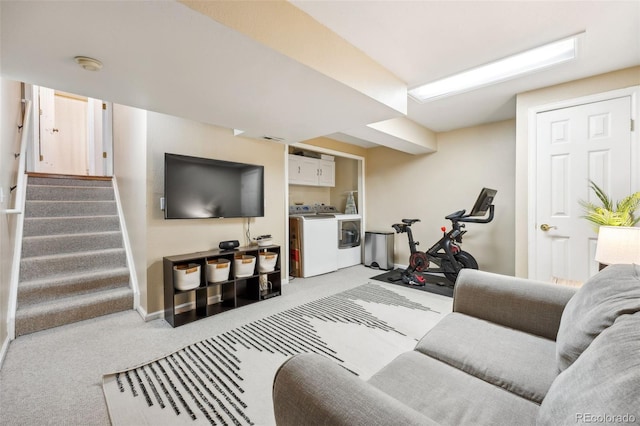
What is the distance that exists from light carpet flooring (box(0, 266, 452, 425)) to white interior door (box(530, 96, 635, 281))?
1.24 metres

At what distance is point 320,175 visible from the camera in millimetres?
5121

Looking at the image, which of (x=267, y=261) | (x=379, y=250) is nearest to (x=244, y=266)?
(x=267, y=261)

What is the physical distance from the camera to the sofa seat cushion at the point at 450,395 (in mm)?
898

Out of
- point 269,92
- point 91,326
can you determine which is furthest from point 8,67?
point 91,326

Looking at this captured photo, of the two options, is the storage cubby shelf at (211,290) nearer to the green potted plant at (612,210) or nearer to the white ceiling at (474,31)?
the white ceiling at (474,31)

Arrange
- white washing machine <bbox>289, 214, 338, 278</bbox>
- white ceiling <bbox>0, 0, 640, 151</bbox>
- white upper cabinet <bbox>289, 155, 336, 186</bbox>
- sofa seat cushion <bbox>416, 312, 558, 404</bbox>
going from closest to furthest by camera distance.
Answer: sofa seat cushion <bbox>416, 312, 558, 404</bbox>
white ceiling <bbox>0, 0, 640, 151</bbox>
white washing machine <bbox>289, 214, 338, 278</bbox>
white upper cabinet <bbox>289, 155, 336, 186</bbox>

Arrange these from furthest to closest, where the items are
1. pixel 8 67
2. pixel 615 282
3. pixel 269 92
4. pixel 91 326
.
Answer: pixel 91 326 < pixel 269 92 < pixel 8 67 < pixel 615 282

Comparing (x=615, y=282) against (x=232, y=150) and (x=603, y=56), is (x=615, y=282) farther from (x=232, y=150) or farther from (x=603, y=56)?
(x=232, y=150)

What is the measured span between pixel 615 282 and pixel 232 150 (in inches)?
135

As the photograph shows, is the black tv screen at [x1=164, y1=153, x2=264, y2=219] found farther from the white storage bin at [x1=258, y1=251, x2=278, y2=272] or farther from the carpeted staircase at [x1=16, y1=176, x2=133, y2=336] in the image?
the carpeted staircase at [x1=16, y1=176, x2=133, y2=336]

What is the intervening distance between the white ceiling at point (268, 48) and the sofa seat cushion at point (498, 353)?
1762 mm

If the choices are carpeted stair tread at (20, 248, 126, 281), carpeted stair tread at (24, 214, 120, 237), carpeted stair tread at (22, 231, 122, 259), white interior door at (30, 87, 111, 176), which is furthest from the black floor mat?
white interior door at (30, 87, 111, 176)

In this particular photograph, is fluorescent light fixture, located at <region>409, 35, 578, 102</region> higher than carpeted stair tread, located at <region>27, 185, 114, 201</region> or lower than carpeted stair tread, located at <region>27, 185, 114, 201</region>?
higher

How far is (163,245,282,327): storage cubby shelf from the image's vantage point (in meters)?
2.63
